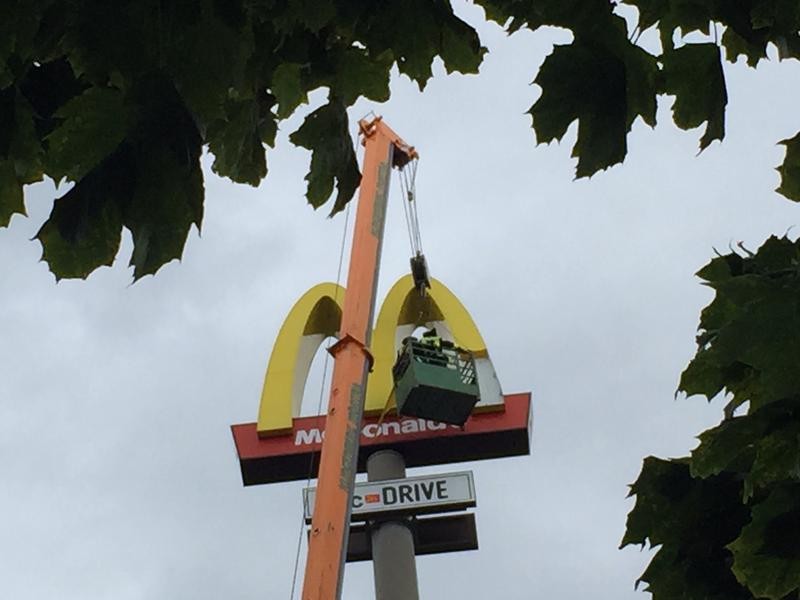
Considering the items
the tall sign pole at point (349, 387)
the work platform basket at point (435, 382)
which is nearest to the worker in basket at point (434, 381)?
the work platform basket at point (435, 382)

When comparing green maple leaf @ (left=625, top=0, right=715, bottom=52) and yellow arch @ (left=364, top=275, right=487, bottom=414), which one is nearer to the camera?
green maple leaf @ (left=625, top=0, right=715, bottom=52)

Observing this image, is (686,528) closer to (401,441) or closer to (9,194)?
(9,194)

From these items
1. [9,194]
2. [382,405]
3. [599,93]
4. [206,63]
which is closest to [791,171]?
[599,93]

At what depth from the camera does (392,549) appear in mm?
25016

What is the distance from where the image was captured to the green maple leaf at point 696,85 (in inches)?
124

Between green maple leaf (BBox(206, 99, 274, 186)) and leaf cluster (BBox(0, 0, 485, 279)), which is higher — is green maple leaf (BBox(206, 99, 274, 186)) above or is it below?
above

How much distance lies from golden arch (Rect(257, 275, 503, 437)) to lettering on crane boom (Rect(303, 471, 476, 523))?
1274 millimetres

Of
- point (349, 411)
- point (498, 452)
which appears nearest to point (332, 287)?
point (498, 452)

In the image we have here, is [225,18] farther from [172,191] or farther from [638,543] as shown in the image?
[638,543]

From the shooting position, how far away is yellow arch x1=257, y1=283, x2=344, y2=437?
25.1 metres

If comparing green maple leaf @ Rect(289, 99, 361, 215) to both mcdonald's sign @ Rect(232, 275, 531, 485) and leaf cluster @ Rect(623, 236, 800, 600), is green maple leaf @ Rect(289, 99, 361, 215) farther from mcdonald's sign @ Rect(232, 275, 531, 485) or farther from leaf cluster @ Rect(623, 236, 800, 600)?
mcdonald's sign @ Rect(232, 275, 531, 485)

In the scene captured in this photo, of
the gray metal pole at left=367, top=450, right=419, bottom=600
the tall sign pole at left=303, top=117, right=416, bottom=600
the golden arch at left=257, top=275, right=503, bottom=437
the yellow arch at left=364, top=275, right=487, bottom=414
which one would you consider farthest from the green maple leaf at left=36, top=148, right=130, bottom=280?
the yellow arch at left=364, top=275, right=487, bottom=414

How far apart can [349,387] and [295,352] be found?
4.69 metres

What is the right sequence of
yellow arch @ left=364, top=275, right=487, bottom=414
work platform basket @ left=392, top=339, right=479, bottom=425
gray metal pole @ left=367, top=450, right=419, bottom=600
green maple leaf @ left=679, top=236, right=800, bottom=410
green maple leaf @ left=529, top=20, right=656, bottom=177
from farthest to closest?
yellow arch @ left=364, top=275, right=487, bottom=414, gray metal pole @ left=367, top=450, right=419, bottom=600, work platform basket @ left=392, top=339, right=479, bottom=425, green maple leaf @ left=529, top=20, right=656, bottom=177, green maple leaf @ left=679, top=236, right=800, bottom=410
